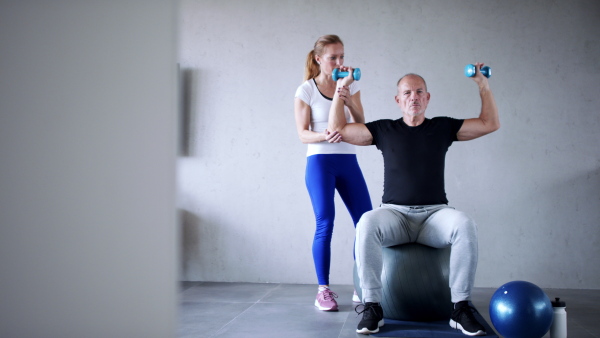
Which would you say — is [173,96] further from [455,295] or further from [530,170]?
[530,170]

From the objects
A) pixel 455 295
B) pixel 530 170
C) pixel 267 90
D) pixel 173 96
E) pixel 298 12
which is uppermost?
pixel 298 12

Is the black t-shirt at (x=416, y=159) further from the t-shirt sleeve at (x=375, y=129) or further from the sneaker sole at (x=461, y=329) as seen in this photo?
the sneaker sole at (x=461, y=329)

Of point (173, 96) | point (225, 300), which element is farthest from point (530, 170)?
point (173, 96)

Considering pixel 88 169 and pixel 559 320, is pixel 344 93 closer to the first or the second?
pixel 559 320

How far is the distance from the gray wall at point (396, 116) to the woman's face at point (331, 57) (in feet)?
2.92

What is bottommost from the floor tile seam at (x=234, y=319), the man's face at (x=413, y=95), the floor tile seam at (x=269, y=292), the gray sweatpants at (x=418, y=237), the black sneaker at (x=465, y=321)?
the floor tile seam at (x=269, y=292)

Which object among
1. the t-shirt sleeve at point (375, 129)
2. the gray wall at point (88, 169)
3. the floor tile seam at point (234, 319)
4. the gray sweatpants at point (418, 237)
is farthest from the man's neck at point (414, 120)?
the gray wall at point (88, 169)

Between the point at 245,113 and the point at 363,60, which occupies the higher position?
the point at 363,60

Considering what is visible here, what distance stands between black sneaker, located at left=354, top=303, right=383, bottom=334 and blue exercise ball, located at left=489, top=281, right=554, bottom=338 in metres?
0.50

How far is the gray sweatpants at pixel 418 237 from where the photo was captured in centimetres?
222

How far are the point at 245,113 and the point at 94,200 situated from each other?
354 centimetres

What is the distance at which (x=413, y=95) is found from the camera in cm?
256

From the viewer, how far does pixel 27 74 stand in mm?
317

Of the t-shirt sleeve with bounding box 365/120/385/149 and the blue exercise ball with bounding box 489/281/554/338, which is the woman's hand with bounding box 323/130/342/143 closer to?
the t-shirt sleeve with bounding box 365/120/385/149
